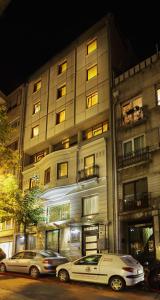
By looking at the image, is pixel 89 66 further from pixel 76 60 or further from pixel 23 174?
pixel 23 174

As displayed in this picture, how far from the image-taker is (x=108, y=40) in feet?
92.7

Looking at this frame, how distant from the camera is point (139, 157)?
74.1ft

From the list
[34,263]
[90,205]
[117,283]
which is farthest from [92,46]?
[117,283]

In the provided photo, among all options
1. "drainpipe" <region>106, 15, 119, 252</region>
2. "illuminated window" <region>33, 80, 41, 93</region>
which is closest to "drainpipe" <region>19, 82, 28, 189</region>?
"illuminated window" <region>33, 80, 41, 93</region>

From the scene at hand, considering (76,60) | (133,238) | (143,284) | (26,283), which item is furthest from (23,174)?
(143,284)

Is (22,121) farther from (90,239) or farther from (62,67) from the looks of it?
(90,239)

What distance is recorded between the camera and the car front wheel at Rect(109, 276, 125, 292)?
13766 mm

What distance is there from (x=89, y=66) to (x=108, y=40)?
110 inches

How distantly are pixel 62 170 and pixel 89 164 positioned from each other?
281cm

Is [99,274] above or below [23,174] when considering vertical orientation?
below

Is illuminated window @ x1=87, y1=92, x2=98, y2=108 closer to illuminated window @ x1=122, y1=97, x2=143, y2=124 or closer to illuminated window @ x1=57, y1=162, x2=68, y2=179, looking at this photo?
illuminated window @ x1=122, y1=97, x2=143, y2=124

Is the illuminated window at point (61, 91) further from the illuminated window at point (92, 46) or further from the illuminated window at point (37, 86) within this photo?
the illuminated window at point (92, 46)

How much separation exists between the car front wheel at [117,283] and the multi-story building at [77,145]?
26.7ft

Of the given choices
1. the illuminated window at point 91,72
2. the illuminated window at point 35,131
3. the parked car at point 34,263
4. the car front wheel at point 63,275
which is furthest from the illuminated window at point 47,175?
the car front wheel at point 63,275
